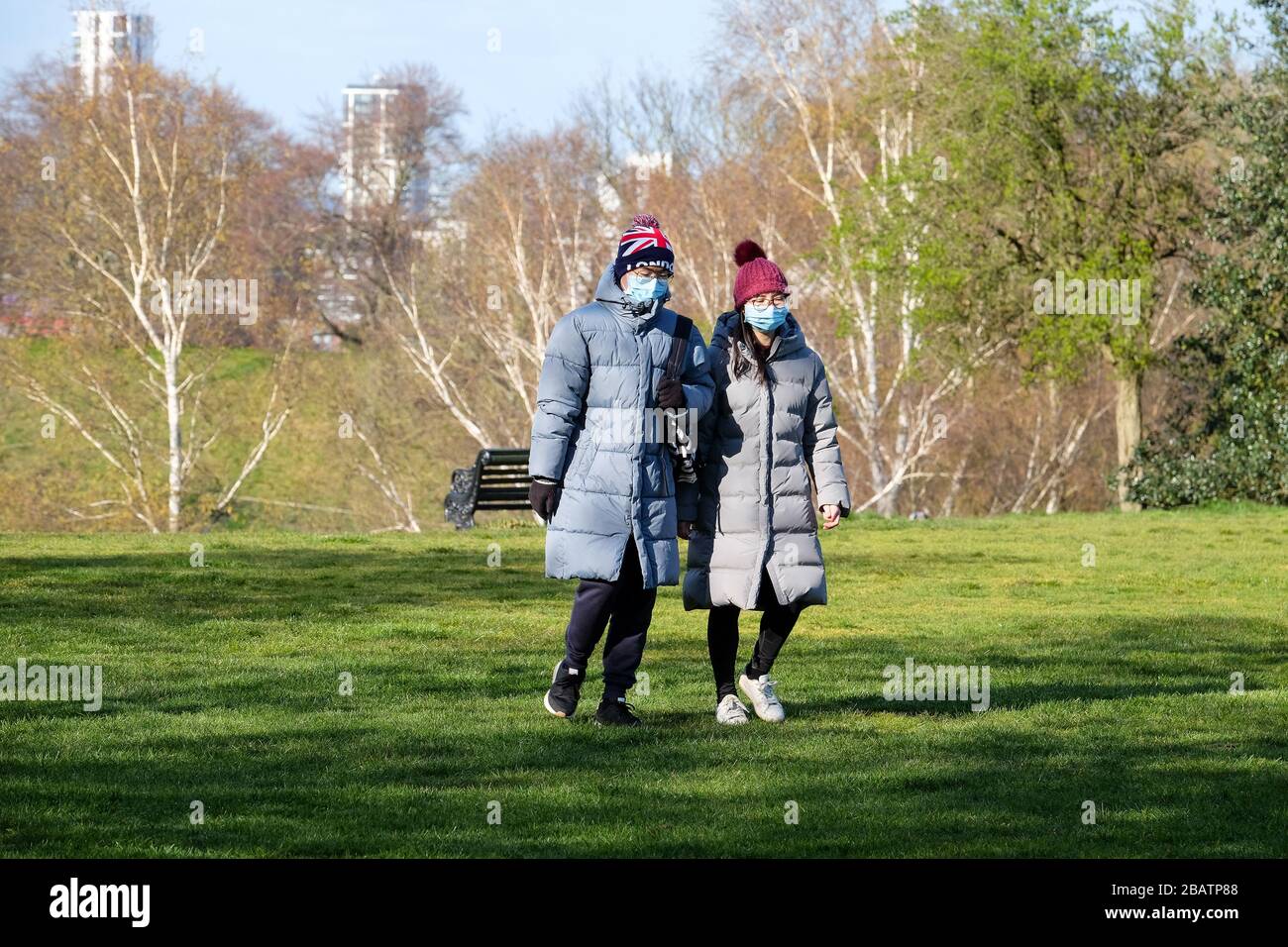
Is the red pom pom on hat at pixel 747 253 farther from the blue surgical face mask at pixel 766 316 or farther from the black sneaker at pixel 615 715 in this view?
the black sneaker at pixel 615 715

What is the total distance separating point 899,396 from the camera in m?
41.6

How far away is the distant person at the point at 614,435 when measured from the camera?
768cm

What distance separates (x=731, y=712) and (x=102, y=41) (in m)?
32.0

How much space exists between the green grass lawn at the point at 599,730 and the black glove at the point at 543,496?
0.99 meters

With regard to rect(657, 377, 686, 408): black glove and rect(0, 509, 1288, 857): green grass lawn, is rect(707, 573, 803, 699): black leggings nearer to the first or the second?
rect(0, 509, 1288, 857): green grass lawn

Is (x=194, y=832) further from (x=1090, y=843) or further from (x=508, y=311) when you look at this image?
(x=508, y=311)

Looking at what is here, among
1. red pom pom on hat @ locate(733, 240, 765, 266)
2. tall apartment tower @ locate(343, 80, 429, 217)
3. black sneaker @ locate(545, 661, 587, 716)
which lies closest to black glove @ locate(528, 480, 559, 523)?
black sneaker @ locate(545, 661, 587, 716)

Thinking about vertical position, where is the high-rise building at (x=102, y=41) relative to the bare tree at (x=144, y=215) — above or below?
above

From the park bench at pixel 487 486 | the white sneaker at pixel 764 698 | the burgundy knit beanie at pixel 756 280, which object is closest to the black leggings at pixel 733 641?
the white sneaker at pixel 764 698

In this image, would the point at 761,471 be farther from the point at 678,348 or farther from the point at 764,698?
the point at 764,698

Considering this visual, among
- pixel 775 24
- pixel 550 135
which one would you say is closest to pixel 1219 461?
pixel 775 24

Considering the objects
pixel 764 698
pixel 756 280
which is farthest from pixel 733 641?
pixel 756 280

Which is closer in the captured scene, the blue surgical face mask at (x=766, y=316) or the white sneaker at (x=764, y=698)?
the blue surgical face mask at (x=766, y=316)

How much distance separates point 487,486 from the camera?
22734mm
